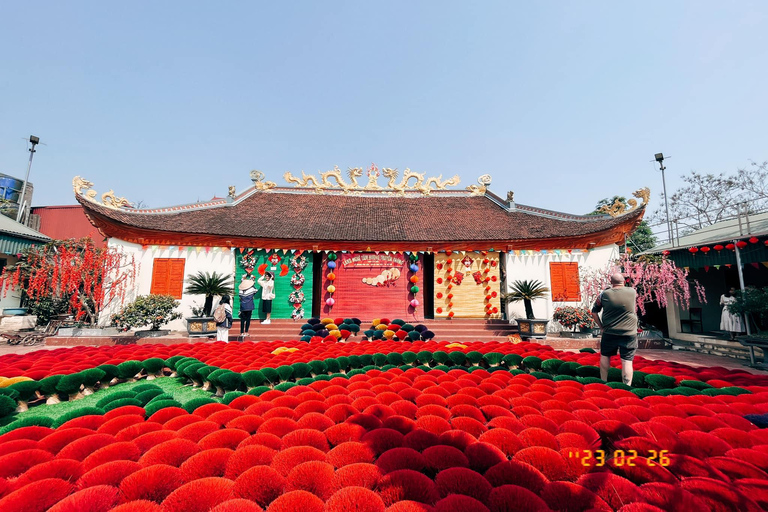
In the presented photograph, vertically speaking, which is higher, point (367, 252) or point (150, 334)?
point (367, 252)

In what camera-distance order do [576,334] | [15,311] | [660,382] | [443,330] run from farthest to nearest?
[15,311]
[443,330]
[576,334]
[660,382]

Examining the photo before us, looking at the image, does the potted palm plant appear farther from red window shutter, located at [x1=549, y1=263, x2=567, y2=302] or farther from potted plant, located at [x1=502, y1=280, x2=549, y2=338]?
red window shutter, located at [x1=549, y1=263, x2=567, y2=302]

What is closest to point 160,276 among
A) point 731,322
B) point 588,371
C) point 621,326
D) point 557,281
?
point 588,371

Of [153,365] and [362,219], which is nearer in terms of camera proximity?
[153,365]

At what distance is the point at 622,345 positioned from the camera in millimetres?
3771

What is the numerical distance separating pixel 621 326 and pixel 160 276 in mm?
12453

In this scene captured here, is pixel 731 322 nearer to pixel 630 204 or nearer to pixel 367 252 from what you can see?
pixel 630 204

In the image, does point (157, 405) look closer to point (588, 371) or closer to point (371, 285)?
point (588, 371)

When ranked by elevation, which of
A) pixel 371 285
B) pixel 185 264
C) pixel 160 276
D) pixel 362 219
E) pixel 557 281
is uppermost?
pixel 362 219

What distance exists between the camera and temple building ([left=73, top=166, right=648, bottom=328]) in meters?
11.1

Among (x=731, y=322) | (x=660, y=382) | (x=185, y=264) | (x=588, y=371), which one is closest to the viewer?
(x=660, y=382)

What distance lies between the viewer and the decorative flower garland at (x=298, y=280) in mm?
11906
